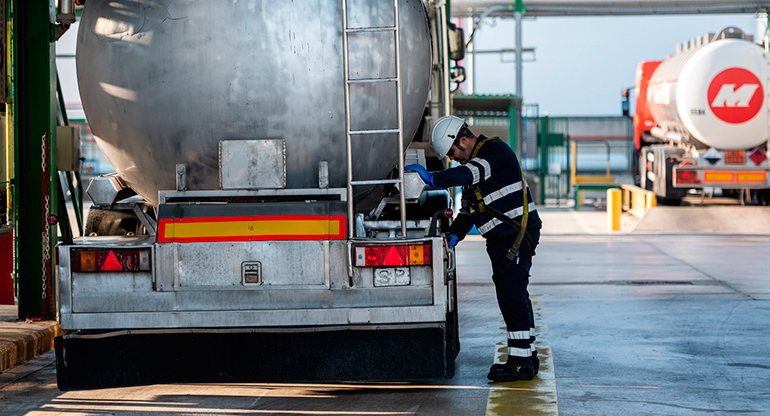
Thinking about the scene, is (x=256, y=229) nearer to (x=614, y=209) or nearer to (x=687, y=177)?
(x=614, y=209)

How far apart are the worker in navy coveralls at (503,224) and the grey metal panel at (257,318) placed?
97 centimetres

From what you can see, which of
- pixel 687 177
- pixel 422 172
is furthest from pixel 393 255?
pixel 687 177

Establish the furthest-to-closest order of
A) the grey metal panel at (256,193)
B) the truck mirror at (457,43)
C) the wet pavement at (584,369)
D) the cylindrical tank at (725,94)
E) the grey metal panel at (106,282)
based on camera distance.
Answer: the cylindrical tank at (725,94) < the truck mirror at (457,43) < the wet pavement at (584,369) < the grey metal panel at (256,193) < the grey metal panel at (106,282)

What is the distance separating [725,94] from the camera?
17109 mm

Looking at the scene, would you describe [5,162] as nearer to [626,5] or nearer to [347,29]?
[347,29]

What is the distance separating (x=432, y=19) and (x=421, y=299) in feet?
9.17

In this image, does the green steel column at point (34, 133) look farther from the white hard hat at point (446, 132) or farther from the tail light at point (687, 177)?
the tail light at point (687, 177)

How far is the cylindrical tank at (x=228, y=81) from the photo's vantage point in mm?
5082

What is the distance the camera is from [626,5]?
25.2 meters

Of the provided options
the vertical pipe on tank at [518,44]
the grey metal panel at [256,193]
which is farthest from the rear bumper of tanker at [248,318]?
the vertical pipe on tank at [518,44]

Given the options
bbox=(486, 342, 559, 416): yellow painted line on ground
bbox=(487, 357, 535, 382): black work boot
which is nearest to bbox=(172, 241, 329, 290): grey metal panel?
bbox=(486, 342, 559, 416): yellow painted line on ground

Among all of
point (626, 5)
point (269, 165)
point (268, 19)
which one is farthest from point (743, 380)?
point (626, 5)

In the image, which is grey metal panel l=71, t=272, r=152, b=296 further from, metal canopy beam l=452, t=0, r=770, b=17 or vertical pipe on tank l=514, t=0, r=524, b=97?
metal canopy beam l=452, t=0, r=770, b=17

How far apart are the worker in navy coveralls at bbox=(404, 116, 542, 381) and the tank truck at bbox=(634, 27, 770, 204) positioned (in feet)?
40.2
